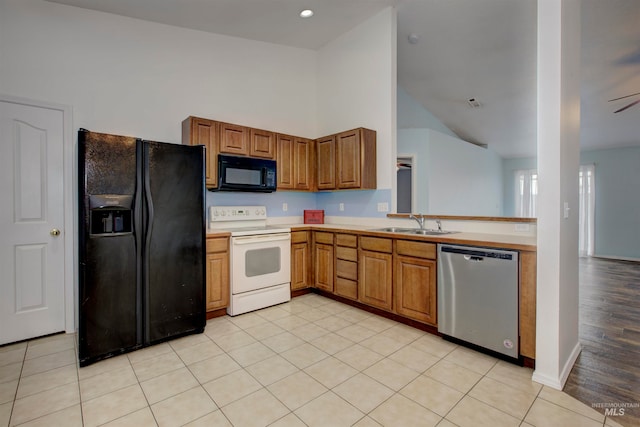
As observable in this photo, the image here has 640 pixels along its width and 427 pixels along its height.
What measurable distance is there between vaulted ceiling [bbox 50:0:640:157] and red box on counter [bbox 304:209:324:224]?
2.42 meters

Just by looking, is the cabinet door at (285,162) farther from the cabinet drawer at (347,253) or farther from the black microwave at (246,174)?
the cabinet drawer at (347,253)

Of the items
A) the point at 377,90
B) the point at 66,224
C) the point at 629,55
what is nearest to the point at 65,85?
the point at 66,224

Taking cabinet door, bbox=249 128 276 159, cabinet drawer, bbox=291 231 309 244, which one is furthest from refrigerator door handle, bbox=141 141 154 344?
cabinet drawer, bbox=291 231 309 244

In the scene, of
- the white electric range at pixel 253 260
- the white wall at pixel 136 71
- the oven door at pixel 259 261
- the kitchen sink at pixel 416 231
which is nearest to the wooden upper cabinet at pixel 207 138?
the white wall at pixel 136 71

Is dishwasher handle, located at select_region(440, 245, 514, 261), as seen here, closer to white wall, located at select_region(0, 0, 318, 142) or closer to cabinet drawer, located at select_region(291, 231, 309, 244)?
cabinet drawer, located at select_region(291, 231, 309, 244)

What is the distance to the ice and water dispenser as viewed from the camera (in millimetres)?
2328

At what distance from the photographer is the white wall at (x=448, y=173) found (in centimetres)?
564

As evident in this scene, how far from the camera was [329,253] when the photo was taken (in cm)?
381

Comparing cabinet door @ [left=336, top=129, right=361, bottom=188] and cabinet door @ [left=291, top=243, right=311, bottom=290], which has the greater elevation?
cabinet door @ [left=336, top=129, right=361, bottom=188]

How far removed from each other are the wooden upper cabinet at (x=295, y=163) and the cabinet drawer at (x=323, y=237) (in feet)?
2.37

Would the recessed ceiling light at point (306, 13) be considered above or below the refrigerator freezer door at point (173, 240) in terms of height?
above

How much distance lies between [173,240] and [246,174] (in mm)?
1273

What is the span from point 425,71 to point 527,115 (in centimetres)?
237

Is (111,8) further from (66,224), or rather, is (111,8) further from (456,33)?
(456,33)
